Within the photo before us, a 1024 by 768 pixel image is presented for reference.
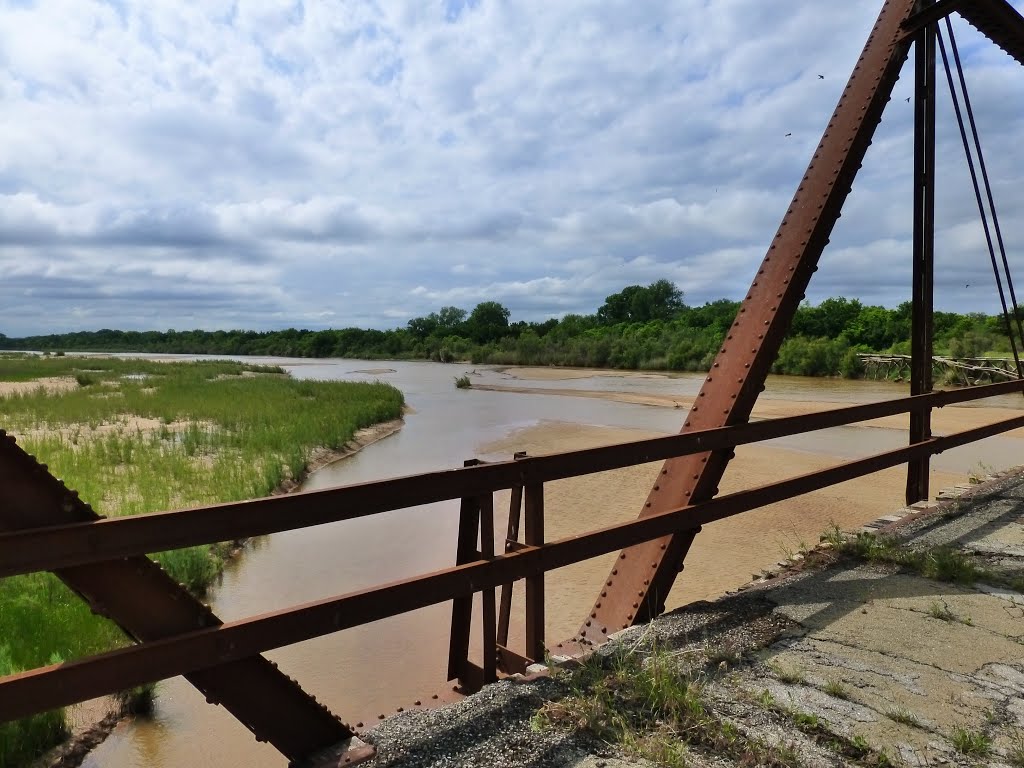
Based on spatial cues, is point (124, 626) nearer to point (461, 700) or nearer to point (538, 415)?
point (461, 700)

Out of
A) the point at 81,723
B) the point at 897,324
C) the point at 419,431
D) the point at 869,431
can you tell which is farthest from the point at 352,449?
the point at 897,324

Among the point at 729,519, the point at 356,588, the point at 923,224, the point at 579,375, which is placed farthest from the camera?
the point at 579,375

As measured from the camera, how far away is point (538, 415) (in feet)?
87.0

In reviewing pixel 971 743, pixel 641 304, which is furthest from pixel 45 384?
pixel 641 304

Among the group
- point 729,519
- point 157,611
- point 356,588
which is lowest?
point 356,588

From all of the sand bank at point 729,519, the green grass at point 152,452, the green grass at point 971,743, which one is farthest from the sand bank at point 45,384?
the green grass at point 971,743

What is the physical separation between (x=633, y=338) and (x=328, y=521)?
72.9m

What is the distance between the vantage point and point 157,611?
2162 mm

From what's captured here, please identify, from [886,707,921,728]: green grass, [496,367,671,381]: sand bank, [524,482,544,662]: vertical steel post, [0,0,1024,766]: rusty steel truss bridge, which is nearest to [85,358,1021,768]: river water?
[0,0,1024,766]: rusty steel truss bridge

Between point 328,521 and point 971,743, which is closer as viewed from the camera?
point 328,521

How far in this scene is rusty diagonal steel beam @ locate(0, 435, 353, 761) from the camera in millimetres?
1915

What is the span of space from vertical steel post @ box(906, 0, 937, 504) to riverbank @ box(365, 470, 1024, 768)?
230cm

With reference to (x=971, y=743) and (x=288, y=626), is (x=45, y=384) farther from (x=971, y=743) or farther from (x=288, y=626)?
(x=971, y=743)

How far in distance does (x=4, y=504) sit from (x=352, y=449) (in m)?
16.6
